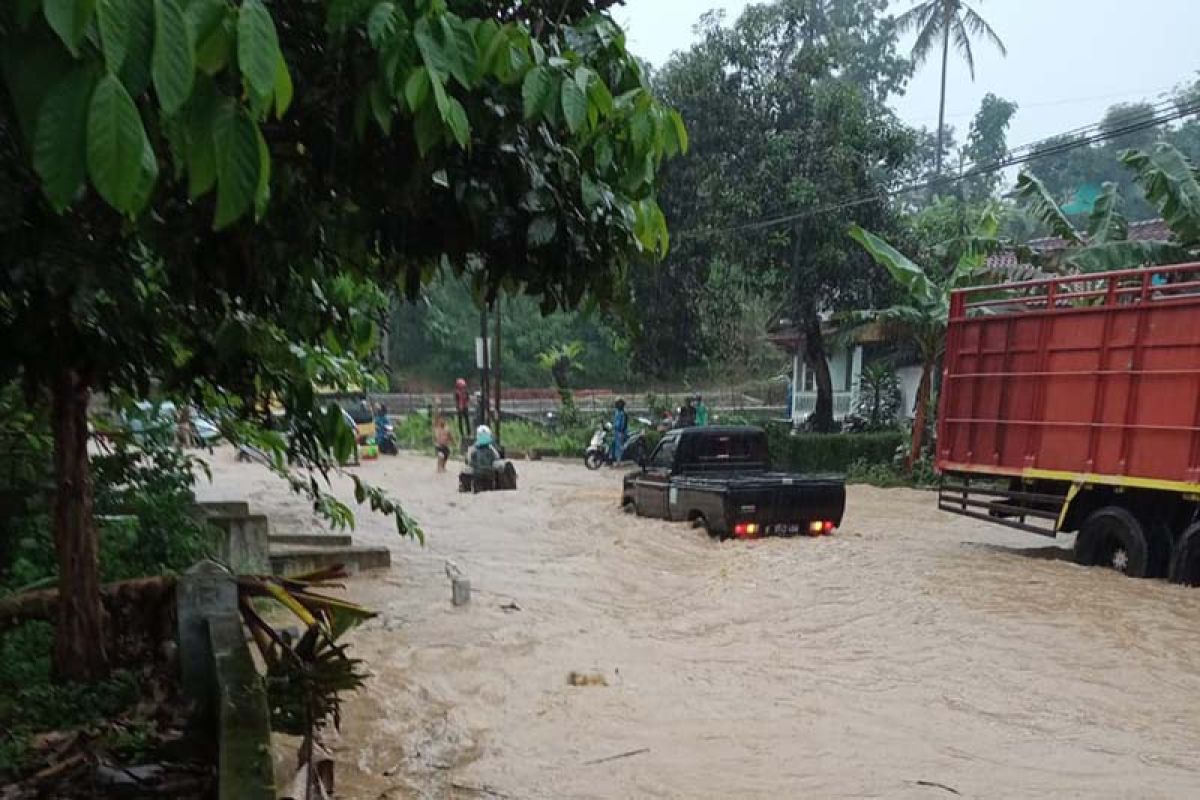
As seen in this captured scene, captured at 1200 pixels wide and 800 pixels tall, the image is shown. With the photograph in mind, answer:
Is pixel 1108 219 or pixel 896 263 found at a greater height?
pixel 1108 219

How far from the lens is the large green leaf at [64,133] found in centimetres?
136

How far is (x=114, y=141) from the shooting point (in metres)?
1.33

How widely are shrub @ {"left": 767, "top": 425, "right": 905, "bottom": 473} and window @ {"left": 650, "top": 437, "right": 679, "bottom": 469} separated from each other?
29.6 feet

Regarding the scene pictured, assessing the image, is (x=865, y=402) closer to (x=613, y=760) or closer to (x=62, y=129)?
(x=613, y=760)

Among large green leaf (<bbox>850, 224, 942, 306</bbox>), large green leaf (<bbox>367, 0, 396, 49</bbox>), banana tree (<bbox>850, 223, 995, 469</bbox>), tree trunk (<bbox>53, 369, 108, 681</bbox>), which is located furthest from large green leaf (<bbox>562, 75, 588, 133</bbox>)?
banana tree (<bbox>850, 223, 995, 469</bbox>)

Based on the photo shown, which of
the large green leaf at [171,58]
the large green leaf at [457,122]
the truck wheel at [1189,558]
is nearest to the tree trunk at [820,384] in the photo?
the truck wheel at [1189,558]

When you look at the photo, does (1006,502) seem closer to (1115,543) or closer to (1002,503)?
(1002,503)

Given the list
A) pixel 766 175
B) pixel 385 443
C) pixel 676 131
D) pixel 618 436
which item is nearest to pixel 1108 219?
pixel 766 175

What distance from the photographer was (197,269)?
3170mm

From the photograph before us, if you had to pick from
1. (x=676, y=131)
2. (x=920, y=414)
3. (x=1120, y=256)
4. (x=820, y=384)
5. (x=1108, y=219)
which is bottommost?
(x=920, y=414)

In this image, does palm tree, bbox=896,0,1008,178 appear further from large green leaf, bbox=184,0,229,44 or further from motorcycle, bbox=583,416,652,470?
large green leaf, bbox=184,0,229,44

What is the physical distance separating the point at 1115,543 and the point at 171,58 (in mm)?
11481

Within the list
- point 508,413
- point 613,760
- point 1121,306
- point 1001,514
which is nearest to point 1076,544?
point 1001,514

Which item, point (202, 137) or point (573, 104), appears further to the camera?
point (573, 104)
